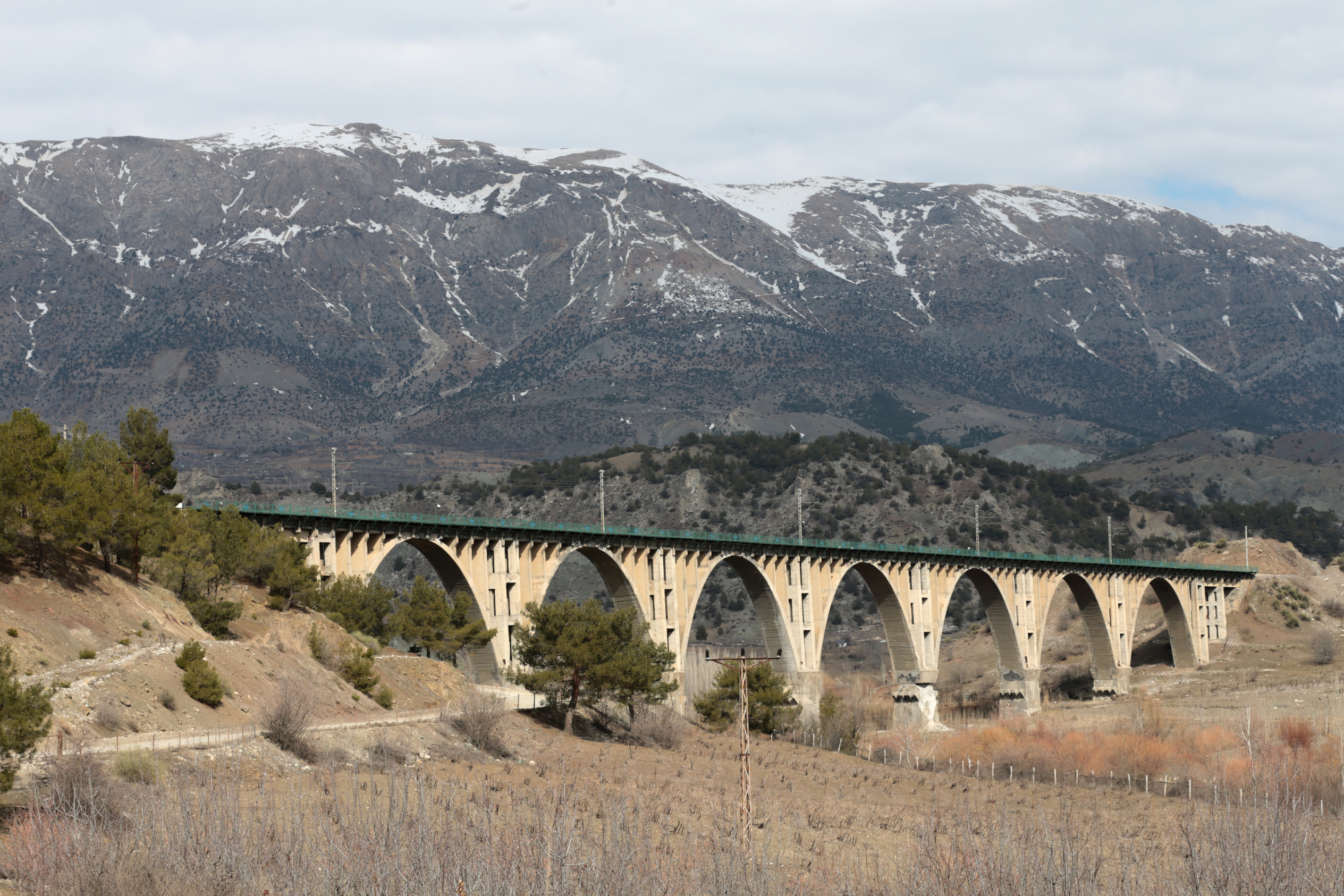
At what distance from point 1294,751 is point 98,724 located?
48.4 meters

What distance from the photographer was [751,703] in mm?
73500

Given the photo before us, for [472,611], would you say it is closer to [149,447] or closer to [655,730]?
[655,730]

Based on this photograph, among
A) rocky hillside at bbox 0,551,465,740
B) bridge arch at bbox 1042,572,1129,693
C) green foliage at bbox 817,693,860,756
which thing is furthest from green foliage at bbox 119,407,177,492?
bridge arch at bbox 1042,572,1129,693

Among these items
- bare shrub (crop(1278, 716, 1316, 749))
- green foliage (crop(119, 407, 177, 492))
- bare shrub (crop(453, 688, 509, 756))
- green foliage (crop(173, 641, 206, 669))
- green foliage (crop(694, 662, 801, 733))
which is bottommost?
bare shrub (crop(1278, 716, 1316, 749))

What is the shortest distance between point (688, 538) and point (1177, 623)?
57.0 m

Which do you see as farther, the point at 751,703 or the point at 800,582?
the point at 800,582

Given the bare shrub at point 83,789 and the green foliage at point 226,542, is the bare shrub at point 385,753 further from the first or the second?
the green foliage at point 226,542

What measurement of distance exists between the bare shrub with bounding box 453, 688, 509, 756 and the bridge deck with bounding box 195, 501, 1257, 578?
55.4 feet

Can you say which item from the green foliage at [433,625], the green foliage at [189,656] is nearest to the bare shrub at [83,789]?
the green foliage at [189,656]

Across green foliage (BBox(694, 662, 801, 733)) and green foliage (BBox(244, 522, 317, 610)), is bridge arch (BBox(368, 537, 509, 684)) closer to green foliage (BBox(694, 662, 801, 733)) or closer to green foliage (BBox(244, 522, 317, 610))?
green foliage (BBox(244, 522, 317, 610))

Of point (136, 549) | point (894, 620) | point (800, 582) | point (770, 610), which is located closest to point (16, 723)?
point (136, 549)

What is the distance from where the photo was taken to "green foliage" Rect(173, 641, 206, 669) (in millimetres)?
44125

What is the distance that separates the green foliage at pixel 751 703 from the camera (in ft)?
240

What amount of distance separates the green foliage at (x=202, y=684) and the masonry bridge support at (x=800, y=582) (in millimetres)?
20188
